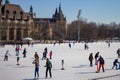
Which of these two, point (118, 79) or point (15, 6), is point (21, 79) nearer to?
point (118, 79)

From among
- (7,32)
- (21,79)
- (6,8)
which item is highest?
(6,8)

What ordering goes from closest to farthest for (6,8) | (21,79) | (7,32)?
(21,79), (7,32), (6,8)

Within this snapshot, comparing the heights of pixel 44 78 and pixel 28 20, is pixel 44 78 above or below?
below

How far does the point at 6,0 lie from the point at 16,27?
10.1 metres

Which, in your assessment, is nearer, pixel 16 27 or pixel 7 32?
pixel 7 32

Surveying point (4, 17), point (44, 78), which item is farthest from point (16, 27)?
point (44, 78)

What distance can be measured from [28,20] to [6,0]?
31.8 feet

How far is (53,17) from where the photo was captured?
13975 cm

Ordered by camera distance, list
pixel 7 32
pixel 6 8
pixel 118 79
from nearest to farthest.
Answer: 1. pixel 118 79
2. pixel 7 32
3. pixel 6 8

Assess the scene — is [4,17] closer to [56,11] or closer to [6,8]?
[6,8]

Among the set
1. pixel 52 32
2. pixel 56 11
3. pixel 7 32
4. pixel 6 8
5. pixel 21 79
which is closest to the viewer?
pixel 21 79

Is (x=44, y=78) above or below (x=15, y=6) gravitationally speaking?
below

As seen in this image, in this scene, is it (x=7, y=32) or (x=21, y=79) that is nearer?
(x=21, y=79)

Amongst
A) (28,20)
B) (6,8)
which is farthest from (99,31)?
(6,8)
